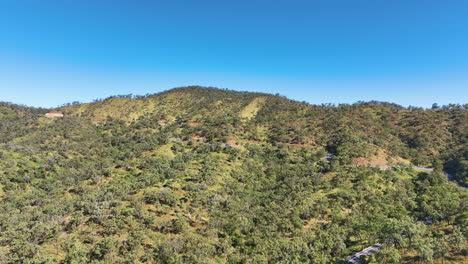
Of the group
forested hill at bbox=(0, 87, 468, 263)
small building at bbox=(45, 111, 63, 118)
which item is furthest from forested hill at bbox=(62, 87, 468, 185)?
small building at bbox=(45, 111, 63, 118)

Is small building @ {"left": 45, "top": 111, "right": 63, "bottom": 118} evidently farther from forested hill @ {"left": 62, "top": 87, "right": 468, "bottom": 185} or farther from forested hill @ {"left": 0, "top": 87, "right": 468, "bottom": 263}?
forested hill @ {"left": 0, "top": 87, "right": 468, "bottom": 263}

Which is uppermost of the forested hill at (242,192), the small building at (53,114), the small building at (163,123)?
the small building at (53,114)

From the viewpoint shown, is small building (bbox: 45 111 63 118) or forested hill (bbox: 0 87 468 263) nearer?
forested hill (bbox: 0 87 468 263)

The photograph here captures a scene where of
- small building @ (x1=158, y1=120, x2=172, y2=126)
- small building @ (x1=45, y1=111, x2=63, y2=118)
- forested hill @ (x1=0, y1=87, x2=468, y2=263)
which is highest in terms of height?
small building @ (x1=45, y1=111, x2=63, y2=118)

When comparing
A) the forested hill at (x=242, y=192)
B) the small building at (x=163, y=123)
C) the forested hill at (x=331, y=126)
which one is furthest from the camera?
the small building at (x=163, y=123)

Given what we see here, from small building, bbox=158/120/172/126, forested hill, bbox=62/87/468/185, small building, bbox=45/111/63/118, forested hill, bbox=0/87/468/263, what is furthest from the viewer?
small building, bbox=45/111/63/118

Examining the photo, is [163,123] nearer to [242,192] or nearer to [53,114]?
[53,114]

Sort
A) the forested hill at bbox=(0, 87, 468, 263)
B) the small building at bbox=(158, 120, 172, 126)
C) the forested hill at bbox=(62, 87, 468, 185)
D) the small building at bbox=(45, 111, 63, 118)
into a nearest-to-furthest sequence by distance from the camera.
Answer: the forested hill at bbox=(0, 87, 468, 263) → the forested hill at bbox=(62, 87, 468, 185) → the small building at bbox=(158, 120, 172, 126) → the small building at bbox=(45, 111, 63, 118)

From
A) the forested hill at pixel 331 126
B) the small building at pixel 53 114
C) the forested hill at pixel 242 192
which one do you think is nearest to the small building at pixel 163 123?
the forested hill at pixel 331 126

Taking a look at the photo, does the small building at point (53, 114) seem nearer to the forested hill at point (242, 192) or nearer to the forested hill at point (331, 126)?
the forested hill at point (331, 126)

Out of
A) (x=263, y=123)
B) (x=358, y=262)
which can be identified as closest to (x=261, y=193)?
(x=358, y=262)
